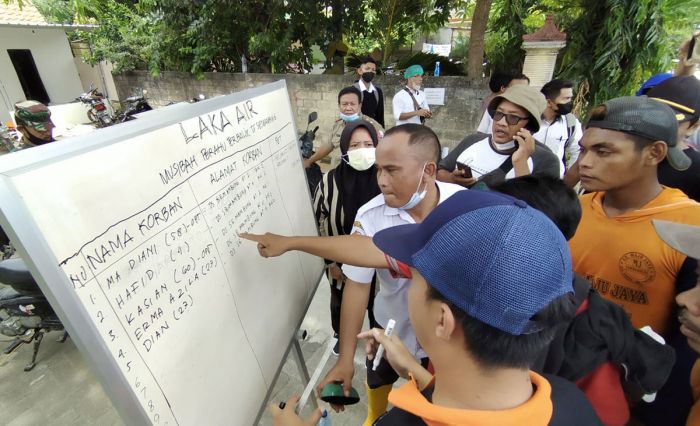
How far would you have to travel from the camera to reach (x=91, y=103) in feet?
27.4

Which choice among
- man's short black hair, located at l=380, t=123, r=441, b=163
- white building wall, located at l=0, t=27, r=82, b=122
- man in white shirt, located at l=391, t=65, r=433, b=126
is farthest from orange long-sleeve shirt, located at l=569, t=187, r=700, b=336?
white building wall, located at l=0, t=27, r=82, b=122

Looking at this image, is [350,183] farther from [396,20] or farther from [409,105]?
[396,20]

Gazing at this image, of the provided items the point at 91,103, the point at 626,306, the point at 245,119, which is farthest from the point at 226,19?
the point at 626,306

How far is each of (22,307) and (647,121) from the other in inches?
160

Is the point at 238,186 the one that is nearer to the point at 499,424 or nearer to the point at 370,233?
the point at 370,233

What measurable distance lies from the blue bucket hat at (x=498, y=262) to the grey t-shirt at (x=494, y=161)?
5.01 ft

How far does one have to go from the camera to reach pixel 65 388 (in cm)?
256

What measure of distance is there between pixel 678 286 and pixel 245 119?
1.82 m

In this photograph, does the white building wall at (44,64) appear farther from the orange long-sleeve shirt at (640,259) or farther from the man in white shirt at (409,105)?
the orange long-sleeve shirt at (640,259)

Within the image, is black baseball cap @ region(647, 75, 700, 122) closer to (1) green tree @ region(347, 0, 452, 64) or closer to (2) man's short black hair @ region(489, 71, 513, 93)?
(2) man's short black hair @ region(489, 71, 513, 93)

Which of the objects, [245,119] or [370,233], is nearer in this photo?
[245,119]

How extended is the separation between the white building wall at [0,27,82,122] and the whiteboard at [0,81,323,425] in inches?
553

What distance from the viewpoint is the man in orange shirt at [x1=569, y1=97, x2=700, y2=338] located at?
1338mm

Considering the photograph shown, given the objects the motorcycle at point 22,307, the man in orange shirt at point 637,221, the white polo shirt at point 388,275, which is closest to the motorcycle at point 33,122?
the motorcycle at point 22,307
